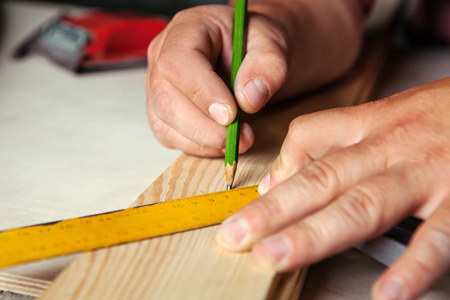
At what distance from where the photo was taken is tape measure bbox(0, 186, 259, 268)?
542 millimetres

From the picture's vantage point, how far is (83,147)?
1002 millimetres

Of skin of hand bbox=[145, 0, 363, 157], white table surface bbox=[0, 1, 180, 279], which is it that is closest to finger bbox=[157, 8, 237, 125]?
skin of hand bbox=[145, 0, 363, 157]

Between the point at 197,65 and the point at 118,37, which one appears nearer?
the point at 197,65

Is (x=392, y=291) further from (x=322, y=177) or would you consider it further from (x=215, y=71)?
(x=215, y=71)

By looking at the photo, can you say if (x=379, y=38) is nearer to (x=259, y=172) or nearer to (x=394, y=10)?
(x=394, y=10)

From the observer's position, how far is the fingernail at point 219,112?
684 millimetres

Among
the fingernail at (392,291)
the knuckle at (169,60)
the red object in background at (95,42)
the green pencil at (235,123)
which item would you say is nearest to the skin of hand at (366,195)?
the fingernail at (392,291)

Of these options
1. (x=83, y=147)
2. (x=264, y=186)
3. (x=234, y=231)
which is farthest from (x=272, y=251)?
(x=83, y=147)

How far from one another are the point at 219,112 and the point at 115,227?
229 millimetres

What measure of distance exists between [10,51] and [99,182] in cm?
95

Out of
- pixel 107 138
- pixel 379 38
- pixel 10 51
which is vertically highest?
pixel 379 38

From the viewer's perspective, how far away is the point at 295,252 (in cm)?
50

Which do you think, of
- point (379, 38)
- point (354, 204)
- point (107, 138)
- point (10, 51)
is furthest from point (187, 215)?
point (10, 51)

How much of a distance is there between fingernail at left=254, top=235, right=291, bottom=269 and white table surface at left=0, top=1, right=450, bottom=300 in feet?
0.42
